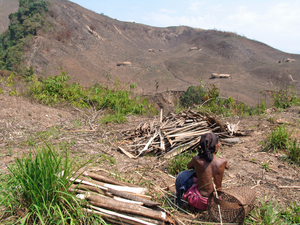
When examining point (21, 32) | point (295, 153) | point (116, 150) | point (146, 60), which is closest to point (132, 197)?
point (116, 150)

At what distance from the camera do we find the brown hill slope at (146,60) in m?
24.5

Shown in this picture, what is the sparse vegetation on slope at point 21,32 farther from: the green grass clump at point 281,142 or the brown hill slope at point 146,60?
the green grass clump at point 281,142

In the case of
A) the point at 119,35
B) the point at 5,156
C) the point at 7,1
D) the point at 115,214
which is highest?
the point at 7,1

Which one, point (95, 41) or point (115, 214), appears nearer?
point (115, 214)

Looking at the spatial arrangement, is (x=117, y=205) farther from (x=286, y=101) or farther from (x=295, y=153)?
(x=286, y=101)

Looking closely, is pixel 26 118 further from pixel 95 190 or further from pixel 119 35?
pixel 119 35

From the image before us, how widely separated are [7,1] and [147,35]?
40.3 m

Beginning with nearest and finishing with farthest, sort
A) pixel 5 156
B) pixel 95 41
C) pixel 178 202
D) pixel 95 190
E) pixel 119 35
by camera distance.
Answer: pixel 95 190 < pixel 178 202 < pixel 5 156 < pixel 95 41 < pixel 119 35

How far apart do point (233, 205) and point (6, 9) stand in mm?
67113

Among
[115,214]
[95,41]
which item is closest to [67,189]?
[115,214]

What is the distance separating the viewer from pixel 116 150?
4.31 meters

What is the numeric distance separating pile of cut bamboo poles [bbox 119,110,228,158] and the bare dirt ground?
263 millimetres

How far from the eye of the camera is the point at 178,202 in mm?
2441

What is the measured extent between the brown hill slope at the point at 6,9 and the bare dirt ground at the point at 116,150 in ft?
172
